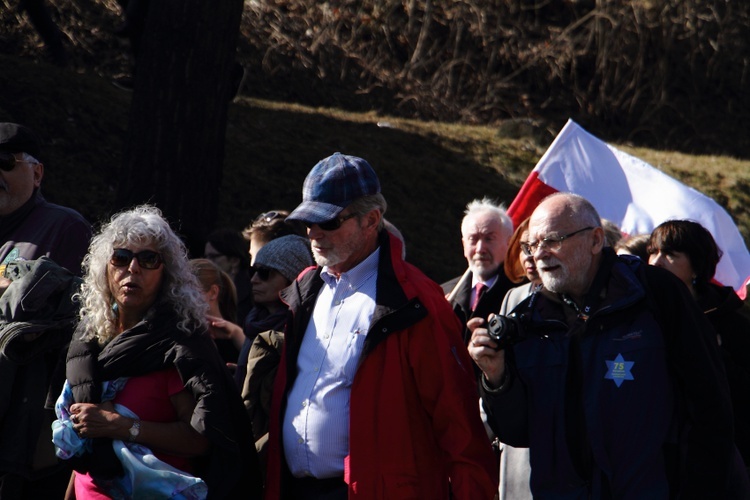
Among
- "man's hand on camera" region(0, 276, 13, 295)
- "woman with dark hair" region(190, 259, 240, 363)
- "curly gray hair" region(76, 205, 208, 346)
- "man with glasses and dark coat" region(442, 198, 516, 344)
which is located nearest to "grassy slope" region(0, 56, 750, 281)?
"woman with dark hair" region(190, 259, 240, 363)

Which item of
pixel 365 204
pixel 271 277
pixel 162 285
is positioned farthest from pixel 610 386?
pixel 271 277

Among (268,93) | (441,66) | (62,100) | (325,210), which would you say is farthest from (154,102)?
(441,66)

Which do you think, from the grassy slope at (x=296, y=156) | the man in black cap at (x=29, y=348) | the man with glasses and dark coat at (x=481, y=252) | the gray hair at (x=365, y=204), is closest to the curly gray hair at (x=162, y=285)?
the man in black cap at (x=29, y=348)

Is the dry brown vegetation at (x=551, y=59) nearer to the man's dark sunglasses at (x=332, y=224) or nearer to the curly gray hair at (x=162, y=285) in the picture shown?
the curly gray hair at (x=162, y=285)

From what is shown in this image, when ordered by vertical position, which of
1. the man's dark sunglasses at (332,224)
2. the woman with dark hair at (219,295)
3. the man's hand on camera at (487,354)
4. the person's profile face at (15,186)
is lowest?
the woman with dark hair at (219,295)

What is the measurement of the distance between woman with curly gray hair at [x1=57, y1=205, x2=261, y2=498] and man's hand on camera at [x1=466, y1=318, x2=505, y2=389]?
3.04 feet

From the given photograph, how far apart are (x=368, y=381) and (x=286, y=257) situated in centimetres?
165

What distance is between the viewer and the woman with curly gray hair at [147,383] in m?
3.92

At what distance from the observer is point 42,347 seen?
446 centimetres

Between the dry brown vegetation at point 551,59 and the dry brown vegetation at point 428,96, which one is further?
the dry brown vegetation at point 551,59

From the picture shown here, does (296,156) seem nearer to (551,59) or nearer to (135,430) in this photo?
(135,430)

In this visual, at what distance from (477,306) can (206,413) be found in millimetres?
1999

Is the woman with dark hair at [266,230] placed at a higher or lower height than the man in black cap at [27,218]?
lower

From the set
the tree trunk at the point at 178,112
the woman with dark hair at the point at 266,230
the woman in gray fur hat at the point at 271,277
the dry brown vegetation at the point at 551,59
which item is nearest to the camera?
the woman in gray fur hat at the point at 271,277
